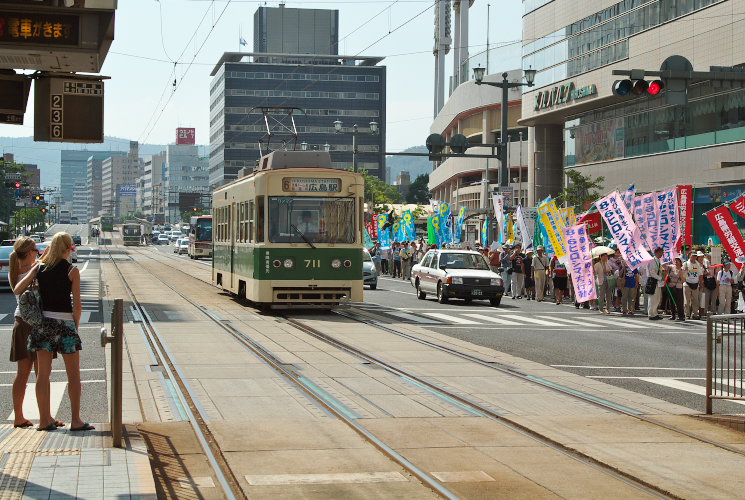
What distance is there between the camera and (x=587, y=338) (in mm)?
20906

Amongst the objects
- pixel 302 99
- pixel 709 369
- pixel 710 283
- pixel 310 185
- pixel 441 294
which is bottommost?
pixel 441 294

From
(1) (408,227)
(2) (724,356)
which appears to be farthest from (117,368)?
(1) (408,227)

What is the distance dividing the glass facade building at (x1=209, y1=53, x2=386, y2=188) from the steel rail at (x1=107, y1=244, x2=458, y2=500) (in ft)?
501

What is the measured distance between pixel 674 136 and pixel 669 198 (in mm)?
20956

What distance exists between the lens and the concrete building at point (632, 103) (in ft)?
140

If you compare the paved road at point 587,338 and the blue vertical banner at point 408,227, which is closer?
the paved road at point 587,338

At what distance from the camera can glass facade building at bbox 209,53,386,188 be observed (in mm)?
171875

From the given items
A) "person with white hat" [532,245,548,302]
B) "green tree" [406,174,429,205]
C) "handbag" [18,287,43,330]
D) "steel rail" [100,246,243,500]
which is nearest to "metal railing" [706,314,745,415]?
"steel rail" [100,246,243,500]

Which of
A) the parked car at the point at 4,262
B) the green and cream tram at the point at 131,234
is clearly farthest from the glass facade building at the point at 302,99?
the parked car at the point at 4,262

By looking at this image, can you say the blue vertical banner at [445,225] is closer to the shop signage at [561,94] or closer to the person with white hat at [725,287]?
the shop signage at [561,94]

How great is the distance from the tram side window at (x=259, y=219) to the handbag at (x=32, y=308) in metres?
14.0

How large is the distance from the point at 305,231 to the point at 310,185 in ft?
3.42

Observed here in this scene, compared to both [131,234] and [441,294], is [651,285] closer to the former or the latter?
[441,294]

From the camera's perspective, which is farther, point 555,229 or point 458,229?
point 458,229
